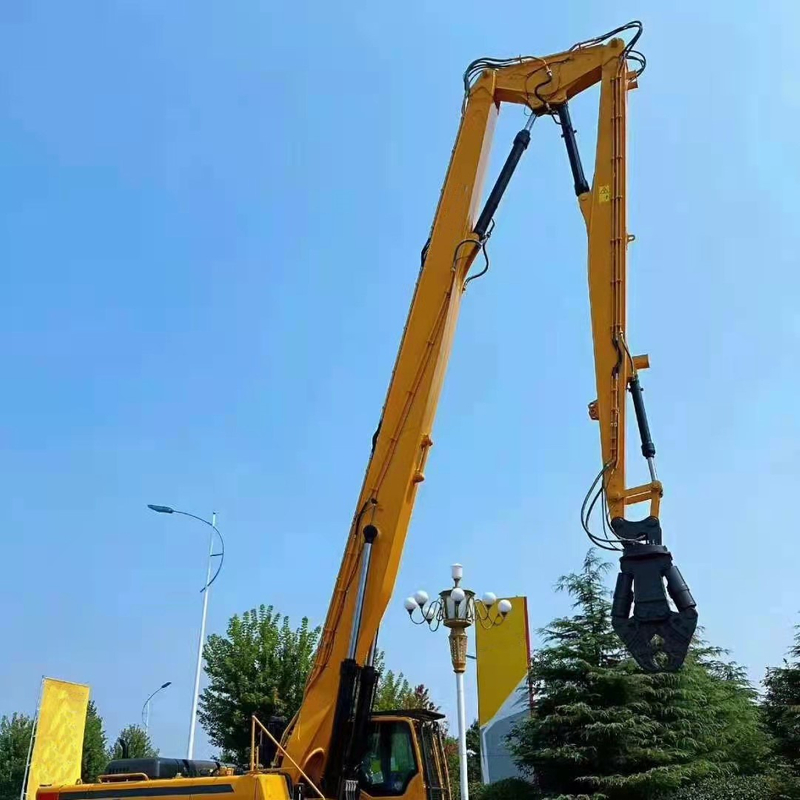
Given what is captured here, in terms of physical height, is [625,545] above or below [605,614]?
below

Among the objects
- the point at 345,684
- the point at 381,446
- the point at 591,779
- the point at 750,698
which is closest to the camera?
the point at 345,684

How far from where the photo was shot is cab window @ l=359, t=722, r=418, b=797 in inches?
356

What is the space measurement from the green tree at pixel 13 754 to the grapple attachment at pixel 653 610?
3236cm

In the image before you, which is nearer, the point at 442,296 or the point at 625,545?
the point at 625,545

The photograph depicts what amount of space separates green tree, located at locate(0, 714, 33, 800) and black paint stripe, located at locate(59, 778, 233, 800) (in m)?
28.6

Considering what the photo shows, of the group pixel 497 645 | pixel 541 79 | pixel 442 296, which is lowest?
pixel 497 645

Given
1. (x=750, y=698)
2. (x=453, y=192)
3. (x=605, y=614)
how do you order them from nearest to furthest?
(x=453, y=192), (x=605, y=614), (x=750, y=698)

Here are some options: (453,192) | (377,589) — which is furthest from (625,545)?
(453,192)

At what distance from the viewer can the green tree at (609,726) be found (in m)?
20.9

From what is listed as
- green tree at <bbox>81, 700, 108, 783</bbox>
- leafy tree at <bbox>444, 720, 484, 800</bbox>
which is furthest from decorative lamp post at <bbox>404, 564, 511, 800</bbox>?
green tree at <bbox>81, 700, 108, 783</bbox>

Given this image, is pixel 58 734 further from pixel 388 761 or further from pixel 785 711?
pixel 785 711

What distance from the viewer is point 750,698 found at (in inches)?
1121

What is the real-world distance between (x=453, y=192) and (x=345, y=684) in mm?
A: 6186

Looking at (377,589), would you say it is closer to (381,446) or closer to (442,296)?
(381,446)
